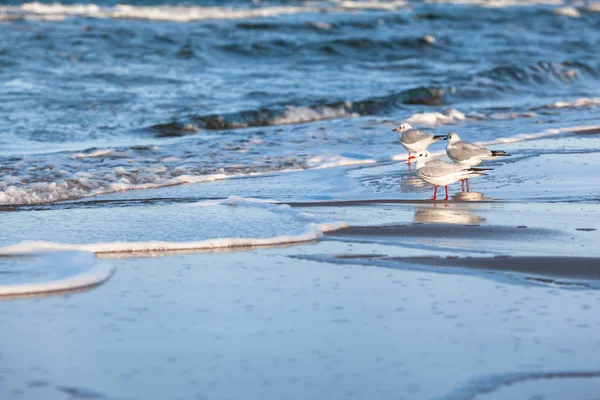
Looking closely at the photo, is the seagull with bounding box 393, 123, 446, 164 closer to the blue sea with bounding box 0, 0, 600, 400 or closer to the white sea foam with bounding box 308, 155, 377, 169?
the blue sea with bounding box 0, 0, 600, 400

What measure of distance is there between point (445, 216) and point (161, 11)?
25.0 metres

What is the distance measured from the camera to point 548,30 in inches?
1064

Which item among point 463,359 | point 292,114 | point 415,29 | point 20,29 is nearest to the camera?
point 463,359

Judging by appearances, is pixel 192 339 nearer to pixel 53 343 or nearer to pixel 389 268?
pixel 53 343

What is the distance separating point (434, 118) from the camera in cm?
1209

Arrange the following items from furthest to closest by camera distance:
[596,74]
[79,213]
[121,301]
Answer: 1. [596,74]
2. [79,213]
3. [121,301]

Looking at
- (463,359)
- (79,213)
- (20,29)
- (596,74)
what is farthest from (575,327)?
(20,29)

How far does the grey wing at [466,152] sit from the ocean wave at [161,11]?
766 inches

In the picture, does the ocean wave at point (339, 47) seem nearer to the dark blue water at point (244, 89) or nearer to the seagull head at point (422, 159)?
the dark blue water at point (244, 89)

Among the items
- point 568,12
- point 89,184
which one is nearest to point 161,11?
point 568,12

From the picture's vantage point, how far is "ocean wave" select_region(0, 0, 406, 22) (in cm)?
2716

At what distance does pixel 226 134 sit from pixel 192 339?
756cm

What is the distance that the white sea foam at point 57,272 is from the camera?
14.6 feet

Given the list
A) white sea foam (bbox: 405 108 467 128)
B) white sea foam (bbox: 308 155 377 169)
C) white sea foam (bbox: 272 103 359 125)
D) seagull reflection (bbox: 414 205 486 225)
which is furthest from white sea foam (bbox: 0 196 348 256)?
white sea foam (bbox: 272 103 359 125)
